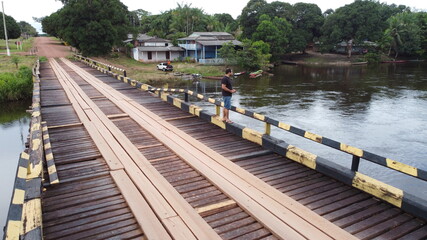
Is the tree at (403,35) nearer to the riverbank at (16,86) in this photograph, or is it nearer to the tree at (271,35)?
the tree at (271,35)

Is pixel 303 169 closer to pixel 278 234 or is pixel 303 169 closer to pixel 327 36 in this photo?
pixel 278 234

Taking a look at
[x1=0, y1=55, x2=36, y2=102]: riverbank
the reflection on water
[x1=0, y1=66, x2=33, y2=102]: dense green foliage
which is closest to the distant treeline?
[x1=0, y1=55, x2=36, y2=102]: riverbank

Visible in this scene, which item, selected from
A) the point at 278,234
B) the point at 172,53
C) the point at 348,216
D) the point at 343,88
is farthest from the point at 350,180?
the point at 172,53

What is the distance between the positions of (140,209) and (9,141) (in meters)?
17.2

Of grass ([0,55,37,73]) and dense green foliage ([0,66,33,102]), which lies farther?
grass ([0,55,37,73])

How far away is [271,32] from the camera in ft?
184

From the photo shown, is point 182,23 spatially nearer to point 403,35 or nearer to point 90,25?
point 90,25

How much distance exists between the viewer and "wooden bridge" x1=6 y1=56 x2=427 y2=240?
14.4ft

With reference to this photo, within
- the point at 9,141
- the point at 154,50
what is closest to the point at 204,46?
the point at 154,50

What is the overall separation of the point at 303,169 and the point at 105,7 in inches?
1704

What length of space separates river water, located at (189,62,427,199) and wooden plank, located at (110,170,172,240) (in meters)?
12.4

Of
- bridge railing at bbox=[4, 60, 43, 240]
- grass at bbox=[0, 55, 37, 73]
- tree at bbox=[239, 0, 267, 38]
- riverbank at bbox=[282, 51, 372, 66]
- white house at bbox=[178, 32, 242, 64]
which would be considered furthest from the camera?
riverbank at bbox=[282, 51, 372, 66]

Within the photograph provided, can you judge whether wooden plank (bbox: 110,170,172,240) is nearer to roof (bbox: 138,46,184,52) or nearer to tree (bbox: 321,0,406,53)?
roof (bbox: 138,46,184,52)

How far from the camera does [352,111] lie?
82.4 ft
